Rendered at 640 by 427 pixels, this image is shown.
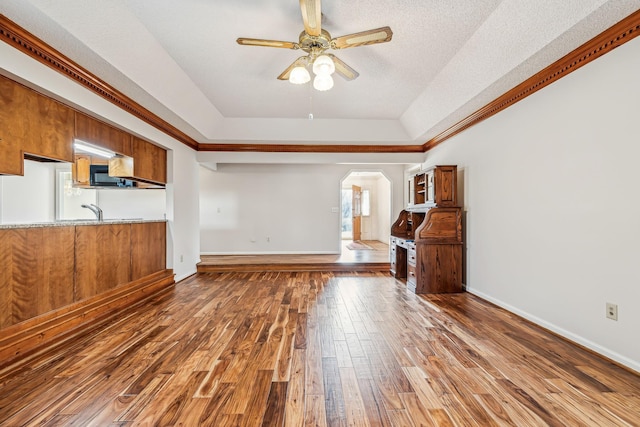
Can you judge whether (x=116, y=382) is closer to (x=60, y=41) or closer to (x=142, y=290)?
(x=142, y=290)

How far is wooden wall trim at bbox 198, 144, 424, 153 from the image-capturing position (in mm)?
5242

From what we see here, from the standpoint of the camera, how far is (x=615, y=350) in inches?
79.3

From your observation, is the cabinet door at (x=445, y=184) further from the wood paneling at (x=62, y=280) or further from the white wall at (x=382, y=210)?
the white wall at (x=382, y=210)

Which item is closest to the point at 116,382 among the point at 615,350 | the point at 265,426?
the point at 265,426

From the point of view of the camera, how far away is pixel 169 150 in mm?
4410

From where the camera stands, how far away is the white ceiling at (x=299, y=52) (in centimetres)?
202

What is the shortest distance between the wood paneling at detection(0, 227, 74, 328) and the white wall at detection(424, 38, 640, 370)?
438 cm

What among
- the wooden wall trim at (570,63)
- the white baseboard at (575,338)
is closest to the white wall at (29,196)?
the wooden wall trim at (570,63)

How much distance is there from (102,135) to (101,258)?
52.3 inches

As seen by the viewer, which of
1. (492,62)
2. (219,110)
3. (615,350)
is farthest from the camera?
(219,110)

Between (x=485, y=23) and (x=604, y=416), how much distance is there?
9.15 feet

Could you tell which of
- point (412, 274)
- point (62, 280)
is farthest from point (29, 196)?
point (412, 274)

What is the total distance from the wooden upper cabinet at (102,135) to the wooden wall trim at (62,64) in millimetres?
272

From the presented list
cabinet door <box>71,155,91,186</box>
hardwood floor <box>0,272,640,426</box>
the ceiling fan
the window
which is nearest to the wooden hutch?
hardwood floor <box>0,272,640,426</box>
